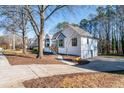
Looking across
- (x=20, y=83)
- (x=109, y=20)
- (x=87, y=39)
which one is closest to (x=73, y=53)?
(x=87, y=39)

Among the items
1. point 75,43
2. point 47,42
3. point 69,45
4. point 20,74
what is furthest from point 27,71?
point 47,42

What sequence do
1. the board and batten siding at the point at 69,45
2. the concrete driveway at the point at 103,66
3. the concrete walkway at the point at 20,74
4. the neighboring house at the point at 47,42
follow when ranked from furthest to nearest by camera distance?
1. the neighboring house at the point at 47,42
2. the board and batten siding at the point at 69,45
3. the concrete driveway at the point at 103,66
4. the concrete walkway at the point at 20,74

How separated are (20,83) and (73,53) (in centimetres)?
1818

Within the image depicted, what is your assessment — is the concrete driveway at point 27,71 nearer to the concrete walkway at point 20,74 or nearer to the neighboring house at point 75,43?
the concrete walkway at point 20,74

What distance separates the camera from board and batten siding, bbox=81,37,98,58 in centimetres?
2454

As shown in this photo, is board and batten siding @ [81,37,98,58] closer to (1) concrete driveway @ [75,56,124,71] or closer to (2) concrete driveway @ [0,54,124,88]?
(1) concrete driveway @ [75,56,124,71]

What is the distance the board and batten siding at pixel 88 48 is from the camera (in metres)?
24.5

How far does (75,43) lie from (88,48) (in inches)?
77.7

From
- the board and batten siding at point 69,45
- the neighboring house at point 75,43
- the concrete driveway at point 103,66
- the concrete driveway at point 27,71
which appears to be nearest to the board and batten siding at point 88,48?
the neighboring house at point 75,43

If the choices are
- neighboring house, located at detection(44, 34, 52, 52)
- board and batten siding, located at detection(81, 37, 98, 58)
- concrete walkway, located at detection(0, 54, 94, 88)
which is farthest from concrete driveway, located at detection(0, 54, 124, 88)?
neighboring house, located at detection(44, 34, 52, 52)

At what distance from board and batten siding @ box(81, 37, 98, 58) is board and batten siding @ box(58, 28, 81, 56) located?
0.52 metres

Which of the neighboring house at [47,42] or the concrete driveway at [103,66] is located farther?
the neighboring house at [47,42]

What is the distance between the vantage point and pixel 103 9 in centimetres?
3547
